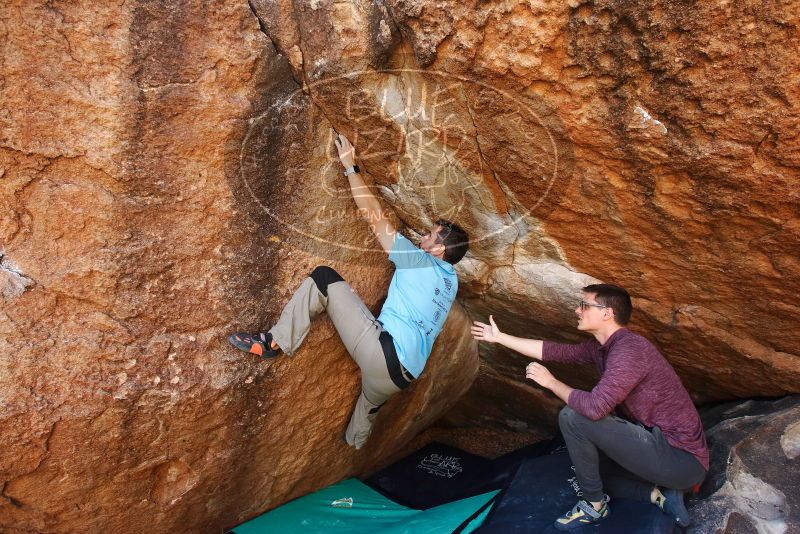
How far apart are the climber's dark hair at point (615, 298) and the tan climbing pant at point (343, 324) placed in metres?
0.99

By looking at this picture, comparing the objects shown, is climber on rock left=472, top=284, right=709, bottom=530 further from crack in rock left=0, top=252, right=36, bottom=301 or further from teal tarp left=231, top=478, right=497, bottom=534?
crack in rock left=0, top=252, right=36, bottom=301

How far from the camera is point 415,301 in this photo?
2.81 meters

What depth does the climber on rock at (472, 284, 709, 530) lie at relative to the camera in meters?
2.46

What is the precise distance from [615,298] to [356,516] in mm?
1902

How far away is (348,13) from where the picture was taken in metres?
2.19

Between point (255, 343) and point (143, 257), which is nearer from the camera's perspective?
point (143, 257)

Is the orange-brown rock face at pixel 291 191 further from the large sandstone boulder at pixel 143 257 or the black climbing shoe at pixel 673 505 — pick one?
the black climbing shoe at pixel 673 505

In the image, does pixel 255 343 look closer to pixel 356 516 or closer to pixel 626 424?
pixel 356 516

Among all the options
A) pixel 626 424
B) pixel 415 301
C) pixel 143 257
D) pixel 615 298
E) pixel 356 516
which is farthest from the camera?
pixel 356 516

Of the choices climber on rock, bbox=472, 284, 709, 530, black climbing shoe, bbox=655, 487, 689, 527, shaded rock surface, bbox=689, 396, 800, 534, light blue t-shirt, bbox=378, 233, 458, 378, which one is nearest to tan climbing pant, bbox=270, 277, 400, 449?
Result: light blue t-shirt, bbox=378, 233, 458, 378

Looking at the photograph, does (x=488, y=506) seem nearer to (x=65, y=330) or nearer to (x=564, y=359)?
(x=564, y=359)

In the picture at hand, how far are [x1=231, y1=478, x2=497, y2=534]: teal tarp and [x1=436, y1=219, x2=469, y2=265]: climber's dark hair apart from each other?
1.31 meters

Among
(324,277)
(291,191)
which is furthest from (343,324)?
(291,191)

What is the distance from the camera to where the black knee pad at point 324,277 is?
8.64 ft
